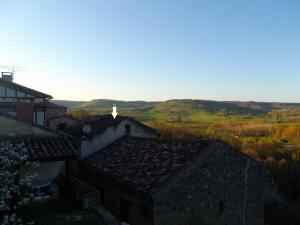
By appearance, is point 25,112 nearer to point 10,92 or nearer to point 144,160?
point 10,92

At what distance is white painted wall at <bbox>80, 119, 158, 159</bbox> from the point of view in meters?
20.2

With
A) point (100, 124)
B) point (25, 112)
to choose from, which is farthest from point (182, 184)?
point (100, 124)

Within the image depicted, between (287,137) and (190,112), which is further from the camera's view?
(190,112)

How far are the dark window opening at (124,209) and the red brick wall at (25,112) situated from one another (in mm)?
5678

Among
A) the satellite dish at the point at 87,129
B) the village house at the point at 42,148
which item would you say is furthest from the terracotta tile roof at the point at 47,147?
the satellite dish at the point at 87,129

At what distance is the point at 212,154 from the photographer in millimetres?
15445

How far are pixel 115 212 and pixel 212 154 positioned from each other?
547 centimetres

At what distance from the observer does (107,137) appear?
21.2 meters

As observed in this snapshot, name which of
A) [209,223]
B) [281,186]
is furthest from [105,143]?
[281,186]

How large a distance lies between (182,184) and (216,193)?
2.23 m

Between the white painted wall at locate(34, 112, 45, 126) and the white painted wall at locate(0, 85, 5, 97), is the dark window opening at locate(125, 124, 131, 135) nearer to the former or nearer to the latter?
the white painted wall at locate(34, 112, 45, 126)

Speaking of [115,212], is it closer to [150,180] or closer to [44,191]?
[150,180]

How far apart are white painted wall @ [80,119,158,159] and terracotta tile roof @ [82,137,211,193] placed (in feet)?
1.53

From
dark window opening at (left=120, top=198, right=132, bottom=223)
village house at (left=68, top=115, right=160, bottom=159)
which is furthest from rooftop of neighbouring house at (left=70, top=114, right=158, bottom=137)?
dark window opening at (left=120, top=198, right=132, bottom=223)
